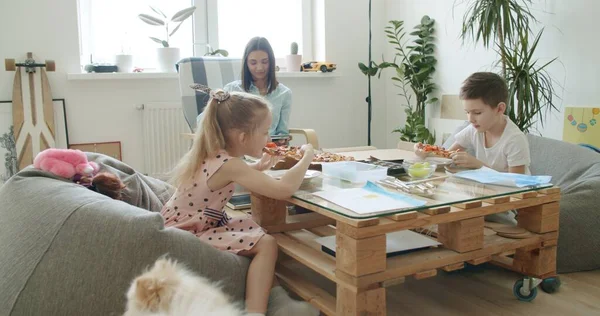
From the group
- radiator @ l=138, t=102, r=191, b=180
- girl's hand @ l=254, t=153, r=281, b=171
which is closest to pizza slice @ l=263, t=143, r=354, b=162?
girl's hand @ l=254, t=153, r=281, b=171

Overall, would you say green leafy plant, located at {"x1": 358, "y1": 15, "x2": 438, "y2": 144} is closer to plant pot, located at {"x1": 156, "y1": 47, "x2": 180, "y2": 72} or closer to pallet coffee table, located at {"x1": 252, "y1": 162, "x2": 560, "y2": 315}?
plant pot, located at {"x1": 156, "y1": 47, "x2": 180, "y2": 72}

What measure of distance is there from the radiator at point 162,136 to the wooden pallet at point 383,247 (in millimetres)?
1841

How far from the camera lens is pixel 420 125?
387cm

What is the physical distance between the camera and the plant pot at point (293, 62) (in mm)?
4113

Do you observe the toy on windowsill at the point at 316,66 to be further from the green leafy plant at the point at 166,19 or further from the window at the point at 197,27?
the green leafy plant at the point at 166,19

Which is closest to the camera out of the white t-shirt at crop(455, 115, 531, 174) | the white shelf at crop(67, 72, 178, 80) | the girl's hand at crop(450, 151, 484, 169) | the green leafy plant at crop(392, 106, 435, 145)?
the girl's hand at crop(450, 151, 484, 169)

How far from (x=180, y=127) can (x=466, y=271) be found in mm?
2271

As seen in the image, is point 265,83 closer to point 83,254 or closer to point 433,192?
point 433,192

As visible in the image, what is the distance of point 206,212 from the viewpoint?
Answer: 1.75 m

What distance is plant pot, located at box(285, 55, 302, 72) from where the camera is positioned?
13.5 feet

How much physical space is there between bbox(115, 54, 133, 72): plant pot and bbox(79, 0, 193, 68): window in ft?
0.29

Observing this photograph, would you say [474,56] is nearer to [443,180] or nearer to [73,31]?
[443,180]

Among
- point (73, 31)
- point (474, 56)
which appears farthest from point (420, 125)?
point (73, 31)

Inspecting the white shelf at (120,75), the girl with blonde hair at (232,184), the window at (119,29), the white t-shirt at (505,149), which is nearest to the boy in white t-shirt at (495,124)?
the white t-shirt at (505,149)
